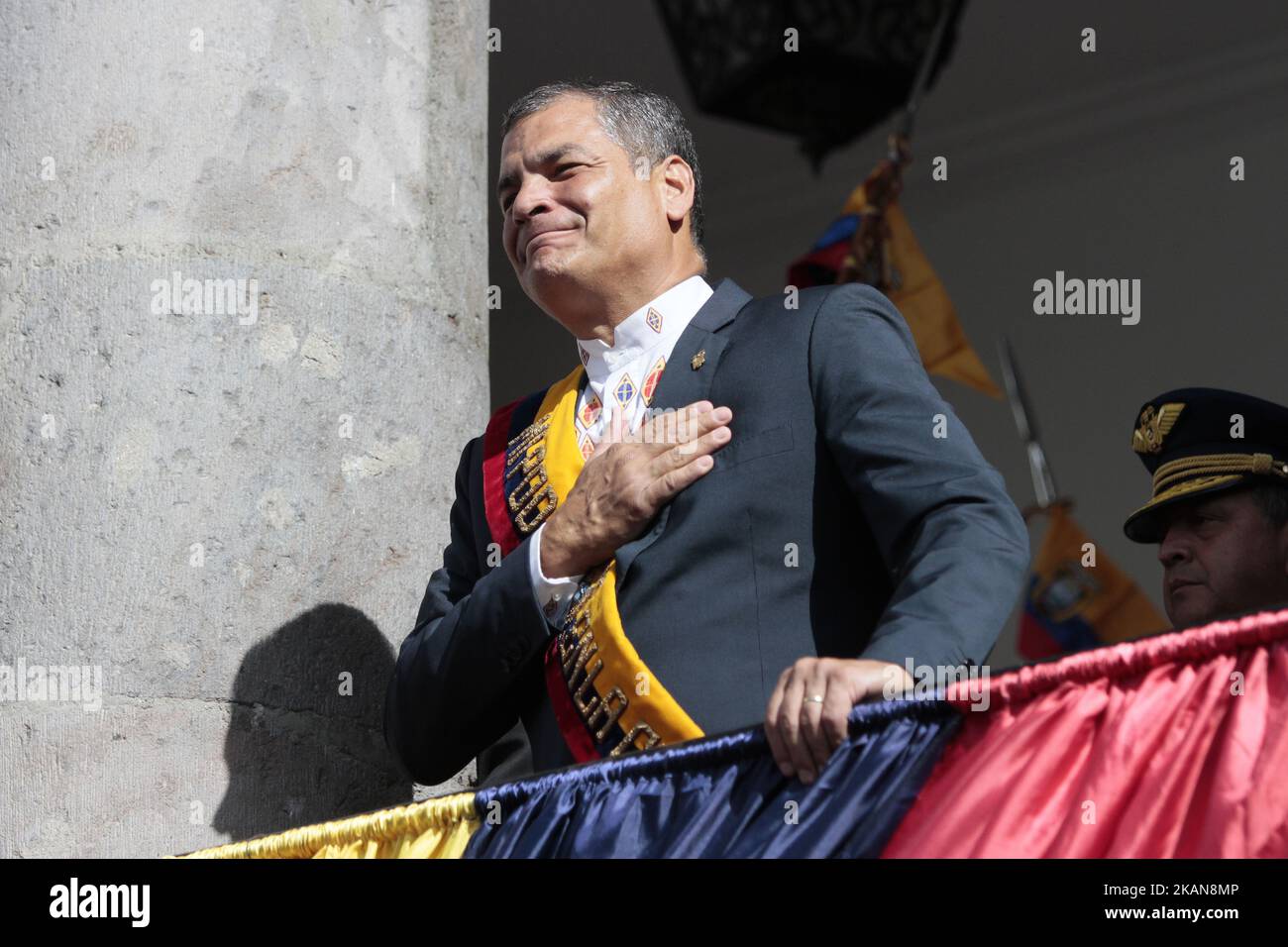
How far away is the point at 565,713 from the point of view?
6.80 feet

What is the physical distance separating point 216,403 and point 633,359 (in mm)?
563

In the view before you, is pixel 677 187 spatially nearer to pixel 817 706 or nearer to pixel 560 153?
pixel 560 153

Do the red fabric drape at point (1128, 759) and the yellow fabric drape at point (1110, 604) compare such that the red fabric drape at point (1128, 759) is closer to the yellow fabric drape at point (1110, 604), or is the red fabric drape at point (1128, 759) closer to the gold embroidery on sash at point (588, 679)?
the gold embroidery on sash at point (588, 679)

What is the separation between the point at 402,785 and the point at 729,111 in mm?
2033

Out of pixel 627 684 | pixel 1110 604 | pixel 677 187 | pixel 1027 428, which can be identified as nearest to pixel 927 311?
pixel 1027 428

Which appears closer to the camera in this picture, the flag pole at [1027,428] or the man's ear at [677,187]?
the man's ear at [677,187]

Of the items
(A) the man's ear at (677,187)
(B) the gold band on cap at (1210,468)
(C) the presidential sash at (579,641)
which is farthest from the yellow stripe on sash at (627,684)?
(B) the gold band on cap at (1210,468)

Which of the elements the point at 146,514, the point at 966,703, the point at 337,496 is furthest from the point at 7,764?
the point at 966,703

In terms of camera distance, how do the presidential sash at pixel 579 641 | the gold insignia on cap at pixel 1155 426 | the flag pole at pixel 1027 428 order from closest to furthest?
the presidential sash at pixel 579 641 → the gold insignia on cap at pixel 1155 426 → the flag pole at pixel 1027 428

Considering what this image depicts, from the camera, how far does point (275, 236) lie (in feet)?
8.61

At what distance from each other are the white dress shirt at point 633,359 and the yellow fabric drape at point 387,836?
1.64 ft

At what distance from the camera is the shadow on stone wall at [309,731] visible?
240cm

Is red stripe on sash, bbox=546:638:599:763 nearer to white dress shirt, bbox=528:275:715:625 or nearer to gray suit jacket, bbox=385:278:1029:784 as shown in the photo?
gray suit jacket, bbox=385:278:1029:784
